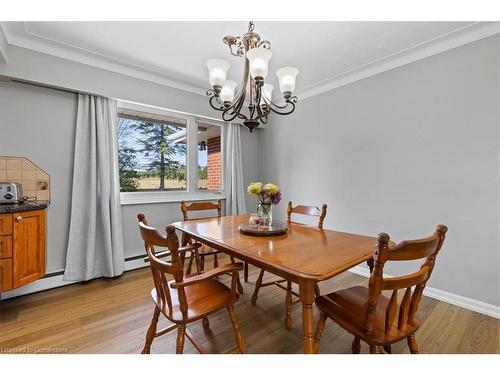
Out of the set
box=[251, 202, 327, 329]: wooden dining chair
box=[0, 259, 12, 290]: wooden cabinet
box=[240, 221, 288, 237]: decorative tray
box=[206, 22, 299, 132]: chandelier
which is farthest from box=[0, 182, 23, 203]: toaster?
box=[251, 202, 327, 329]: wooden dining chair

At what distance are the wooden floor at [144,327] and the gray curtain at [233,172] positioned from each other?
5.12 feet

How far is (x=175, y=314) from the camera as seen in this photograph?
1215mm

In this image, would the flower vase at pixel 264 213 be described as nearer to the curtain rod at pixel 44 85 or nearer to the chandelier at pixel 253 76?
the chandelier at pixel 253 76

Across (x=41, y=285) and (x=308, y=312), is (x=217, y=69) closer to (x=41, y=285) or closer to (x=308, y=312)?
(x=308, y=312)

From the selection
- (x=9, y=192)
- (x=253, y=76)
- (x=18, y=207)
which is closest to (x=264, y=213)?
(x=253, y=76)

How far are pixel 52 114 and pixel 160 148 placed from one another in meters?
1.14

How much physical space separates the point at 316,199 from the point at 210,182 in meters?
1.66

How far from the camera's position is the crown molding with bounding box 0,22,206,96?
6.67 ft

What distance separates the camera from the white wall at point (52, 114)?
2150 mm

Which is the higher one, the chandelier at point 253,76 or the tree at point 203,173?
the chandelier at point 253,76

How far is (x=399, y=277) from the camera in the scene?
3.08ft

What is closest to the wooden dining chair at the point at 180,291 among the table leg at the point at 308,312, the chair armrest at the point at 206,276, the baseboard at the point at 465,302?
the chair armrest at the point at 206,276
